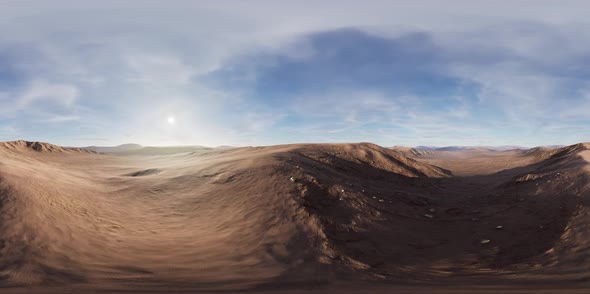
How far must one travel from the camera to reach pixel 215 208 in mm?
15125

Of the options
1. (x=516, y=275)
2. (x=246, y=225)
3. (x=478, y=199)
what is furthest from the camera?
(x=478, y=199)

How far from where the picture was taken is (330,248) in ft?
34.6

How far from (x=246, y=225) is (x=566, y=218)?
39.0ft

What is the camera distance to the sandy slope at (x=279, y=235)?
7906 millimetres

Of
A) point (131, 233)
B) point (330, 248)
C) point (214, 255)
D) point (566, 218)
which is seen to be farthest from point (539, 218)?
point (131, 233)

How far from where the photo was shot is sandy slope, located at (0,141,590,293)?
7.91m

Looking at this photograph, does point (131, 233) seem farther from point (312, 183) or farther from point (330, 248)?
point (312, 183)

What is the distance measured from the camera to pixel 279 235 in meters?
11.5

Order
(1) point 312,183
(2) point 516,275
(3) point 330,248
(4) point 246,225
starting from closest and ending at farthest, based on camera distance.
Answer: (2) point 516,275
(3) point 330,248
(4) point 246,225
(1) point 312,183

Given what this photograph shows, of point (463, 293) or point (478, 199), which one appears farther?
point (478, 199)

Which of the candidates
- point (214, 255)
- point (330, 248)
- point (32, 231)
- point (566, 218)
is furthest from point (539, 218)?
point (32, 231)

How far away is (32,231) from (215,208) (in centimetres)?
663

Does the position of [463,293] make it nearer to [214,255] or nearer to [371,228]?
[214,255]

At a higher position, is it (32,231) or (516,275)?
(32,231)
